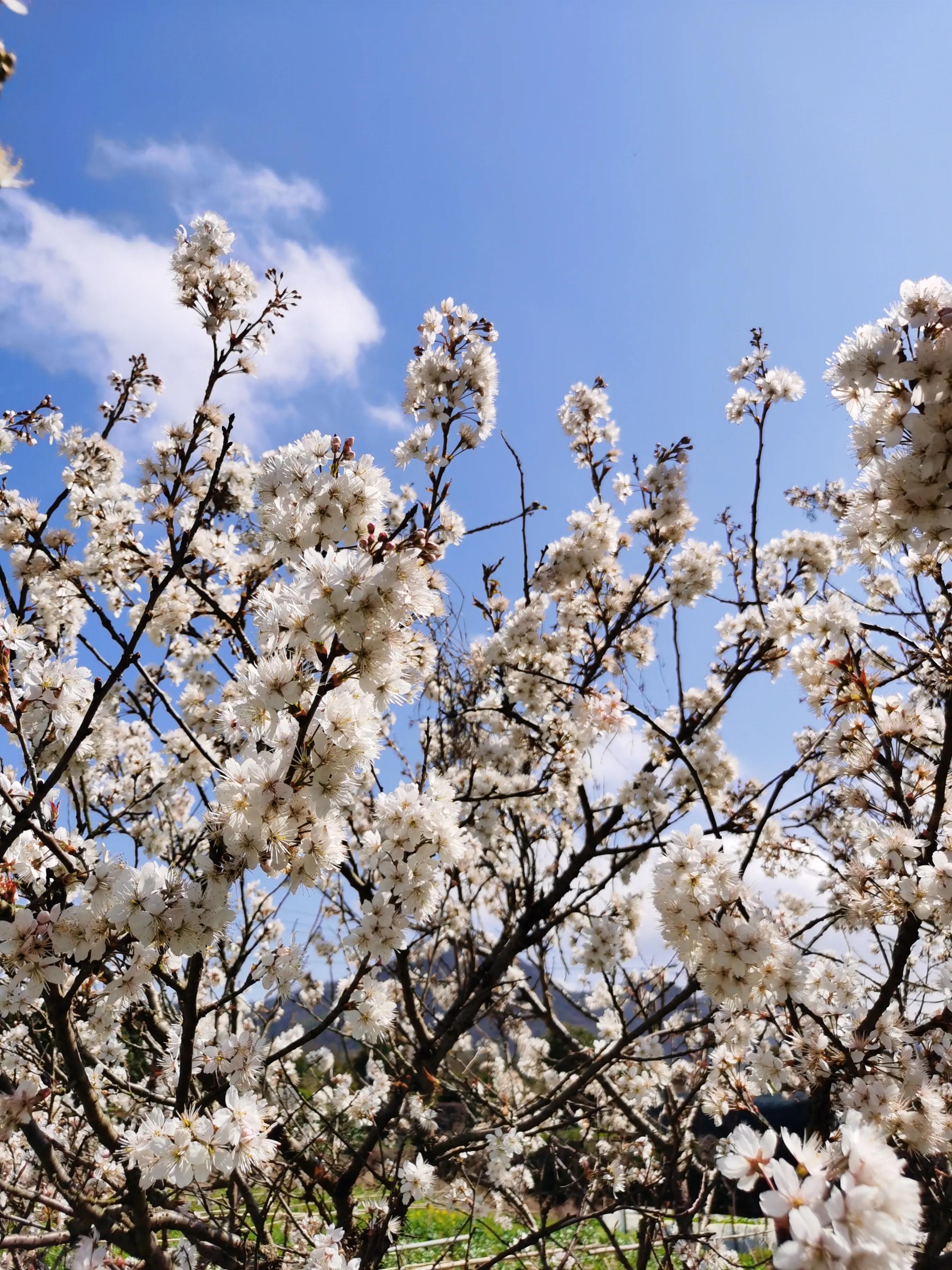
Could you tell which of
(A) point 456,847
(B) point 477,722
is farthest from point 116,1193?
(B) point 477,722

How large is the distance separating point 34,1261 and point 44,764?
3154 millimetres

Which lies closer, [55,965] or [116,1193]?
[55,965]

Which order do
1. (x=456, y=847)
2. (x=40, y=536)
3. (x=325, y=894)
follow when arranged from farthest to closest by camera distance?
(x=325, y=894)
(x=40, y=536)
(x=456, y=847)

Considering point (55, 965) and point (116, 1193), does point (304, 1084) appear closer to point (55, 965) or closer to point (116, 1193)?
point (116, 1193)

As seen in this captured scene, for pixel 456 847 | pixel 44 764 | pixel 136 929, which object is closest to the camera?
pixel 136 929

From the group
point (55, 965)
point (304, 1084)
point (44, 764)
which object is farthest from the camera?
point (304, 1084)

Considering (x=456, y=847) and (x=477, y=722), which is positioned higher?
(x=477, y=722)

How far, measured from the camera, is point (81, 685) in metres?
2.24

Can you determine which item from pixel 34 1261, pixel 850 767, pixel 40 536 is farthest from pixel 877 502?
pixel 34 1261

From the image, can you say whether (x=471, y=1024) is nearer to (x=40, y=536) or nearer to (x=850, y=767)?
(x=850, y=767)

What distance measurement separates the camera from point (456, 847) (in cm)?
251

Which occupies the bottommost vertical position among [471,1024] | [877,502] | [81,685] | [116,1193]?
[116,1193]

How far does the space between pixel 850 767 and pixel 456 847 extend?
150 centimetres

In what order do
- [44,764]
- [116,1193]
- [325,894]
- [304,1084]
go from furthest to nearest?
1. [304,1084]
2. [325,894]
3. [44,764]
4. [116,1193]
